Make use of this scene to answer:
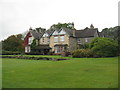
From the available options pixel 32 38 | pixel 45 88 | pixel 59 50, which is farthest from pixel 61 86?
pixel 32 38

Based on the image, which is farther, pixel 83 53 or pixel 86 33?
pixel 86 33

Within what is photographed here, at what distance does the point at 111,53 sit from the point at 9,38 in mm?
44957

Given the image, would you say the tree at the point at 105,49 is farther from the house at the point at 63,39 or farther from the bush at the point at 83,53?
the house at the point at 63,39

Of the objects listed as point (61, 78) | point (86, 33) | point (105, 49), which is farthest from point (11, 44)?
point (61, 78)

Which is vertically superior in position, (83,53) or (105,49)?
Result: (105,49)

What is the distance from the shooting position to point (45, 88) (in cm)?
793

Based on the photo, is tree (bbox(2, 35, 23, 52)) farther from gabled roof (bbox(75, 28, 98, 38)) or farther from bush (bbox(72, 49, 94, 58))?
bush (bbox(72, 49, 94, 58))

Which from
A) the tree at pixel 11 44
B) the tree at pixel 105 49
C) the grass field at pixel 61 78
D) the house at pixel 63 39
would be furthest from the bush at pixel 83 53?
the tree at pixel 11 44

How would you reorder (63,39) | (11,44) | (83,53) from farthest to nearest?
1. (11,44)
2. (63,39)
3. (83,53)

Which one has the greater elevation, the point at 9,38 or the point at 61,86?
the point at 9,38

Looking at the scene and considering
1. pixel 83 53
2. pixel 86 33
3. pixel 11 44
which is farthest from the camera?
pixel 11 44

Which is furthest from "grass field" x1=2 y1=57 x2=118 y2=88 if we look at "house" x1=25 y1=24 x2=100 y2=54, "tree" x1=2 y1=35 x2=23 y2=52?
"tree" x1=2 y1=35 x2=23 y2=52

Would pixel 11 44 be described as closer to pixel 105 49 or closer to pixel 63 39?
pixel 63 39

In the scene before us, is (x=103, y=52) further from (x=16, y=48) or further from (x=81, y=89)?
(x=16, y=48)
